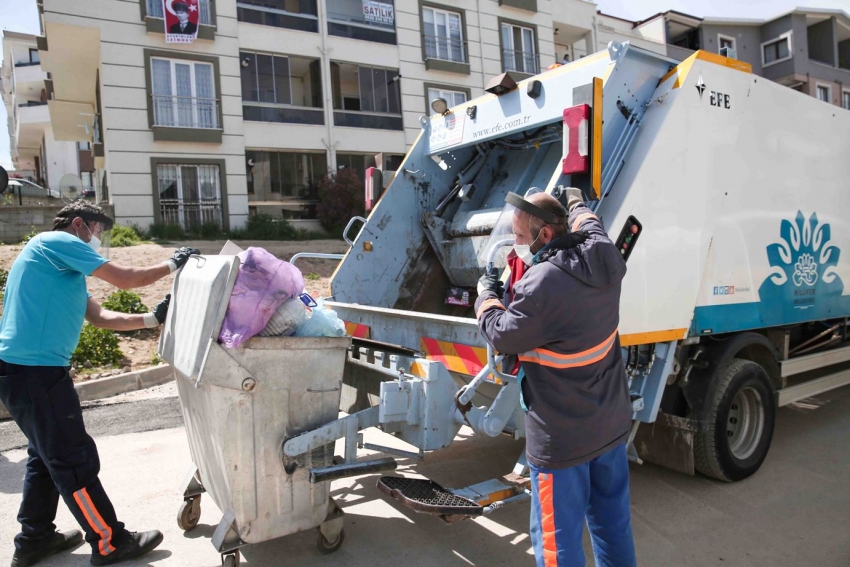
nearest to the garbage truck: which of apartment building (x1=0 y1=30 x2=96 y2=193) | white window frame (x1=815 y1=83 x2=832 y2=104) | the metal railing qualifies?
the metal railing

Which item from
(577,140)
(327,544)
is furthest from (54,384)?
(577,140)

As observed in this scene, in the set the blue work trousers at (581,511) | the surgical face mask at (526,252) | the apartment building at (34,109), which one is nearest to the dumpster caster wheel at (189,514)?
the blue work trousers at (581,511)

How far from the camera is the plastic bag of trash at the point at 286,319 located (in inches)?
104

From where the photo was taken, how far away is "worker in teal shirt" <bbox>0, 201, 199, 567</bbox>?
289 cm

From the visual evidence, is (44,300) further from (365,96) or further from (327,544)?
(365,96)

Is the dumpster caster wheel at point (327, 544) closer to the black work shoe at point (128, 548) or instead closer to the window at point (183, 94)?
the black work shoe at point (128, 548)

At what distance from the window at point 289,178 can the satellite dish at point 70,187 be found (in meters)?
4.18

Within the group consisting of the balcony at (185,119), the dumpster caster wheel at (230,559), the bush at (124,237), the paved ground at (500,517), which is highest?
the balcony at (185,119)

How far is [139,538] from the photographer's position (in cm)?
306

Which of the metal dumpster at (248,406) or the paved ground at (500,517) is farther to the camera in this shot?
the paved ground at (500,517)

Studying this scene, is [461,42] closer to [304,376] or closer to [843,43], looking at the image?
[304,376]

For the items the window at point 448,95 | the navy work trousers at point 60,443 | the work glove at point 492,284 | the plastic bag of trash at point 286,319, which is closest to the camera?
the work glove at point 492,284

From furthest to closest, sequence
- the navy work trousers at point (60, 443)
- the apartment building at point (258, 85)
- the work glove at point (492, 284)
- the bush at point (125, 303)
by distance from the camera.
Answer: the apartment building at point (258, 85) < the bush at point (125, 303) < the navy work trousers at point (60, 443) < the work glove at point (492, 284)

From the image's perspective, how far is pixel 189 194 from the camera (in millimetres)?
15531
